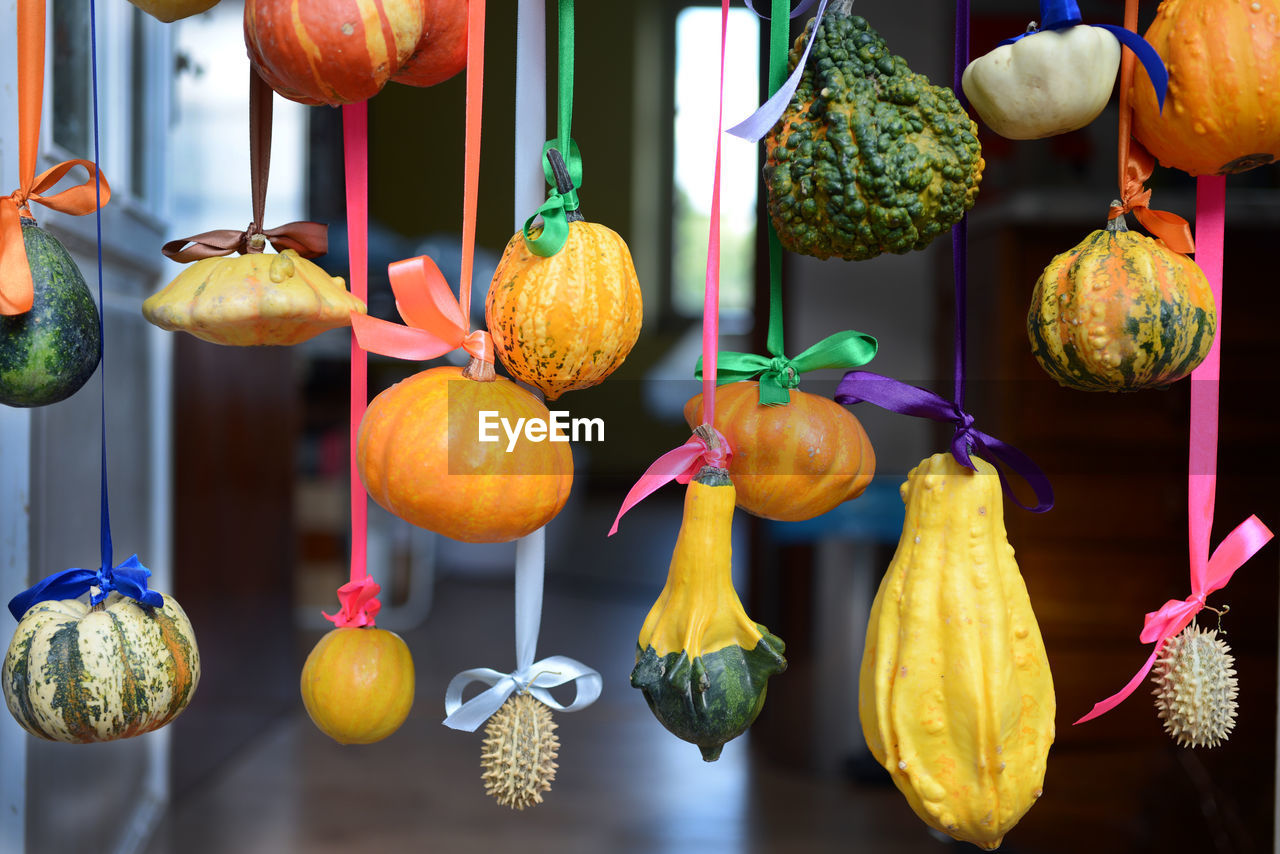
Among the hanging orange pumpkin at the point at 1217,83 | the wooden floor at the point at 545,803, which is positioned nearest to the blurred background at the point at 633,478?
the wooden floor at the point at 545,803

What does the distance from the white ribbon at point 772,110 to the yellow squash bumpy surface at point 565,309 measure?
121mm

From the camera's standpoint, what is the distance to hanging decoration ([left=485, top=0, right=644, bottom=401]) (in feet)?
2.56

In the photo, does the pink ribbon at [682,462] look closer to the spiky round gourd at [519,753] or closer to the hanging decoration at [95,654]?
the spiky round gourd at [519,753]

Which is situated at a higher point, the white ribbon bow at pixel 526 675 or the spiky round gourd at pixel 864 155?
the spiky round gourd at pixel 864 155

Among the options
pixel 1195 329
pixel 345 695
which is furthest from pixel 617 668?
pixel 1195 329

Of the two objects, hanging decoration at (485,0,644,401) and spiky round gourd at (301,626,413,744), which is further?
spiky round gourd at (301,626,413,744)

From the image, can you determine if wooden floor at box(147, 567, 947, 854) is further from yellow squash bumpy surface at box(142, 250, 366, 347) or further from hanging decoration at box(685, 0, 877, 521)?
yellow squash bumpy surface at box(142, 250, 366, 347)

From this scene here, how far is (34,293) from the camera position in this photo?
0.83 metres

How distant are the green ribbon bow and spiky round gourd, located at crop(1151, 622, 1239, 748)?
0.60 m

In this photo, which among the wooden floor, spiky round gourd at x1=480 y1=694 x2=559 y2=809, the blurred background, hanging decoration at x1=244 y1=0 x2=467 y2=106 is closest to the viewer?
hanging decoration at x1=244 y1=0 x2=467 y2=106

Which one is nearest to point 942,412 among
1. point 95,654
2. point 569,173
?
point 569,173

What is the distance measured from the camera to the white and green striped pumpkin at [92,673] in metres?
0.82

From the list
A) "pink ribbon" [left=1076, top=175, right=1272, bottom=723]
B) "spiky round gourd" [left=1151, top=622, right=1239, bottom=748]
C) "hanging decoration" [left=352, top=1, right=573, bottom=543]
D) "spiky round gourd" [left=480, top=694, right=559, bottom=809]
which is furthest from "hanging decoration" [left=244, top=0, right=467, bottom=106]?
"spiky round gourd" [left=1151, top=622, right=1239, bottom=748]

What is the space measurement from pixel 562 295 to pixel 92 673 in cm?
47
